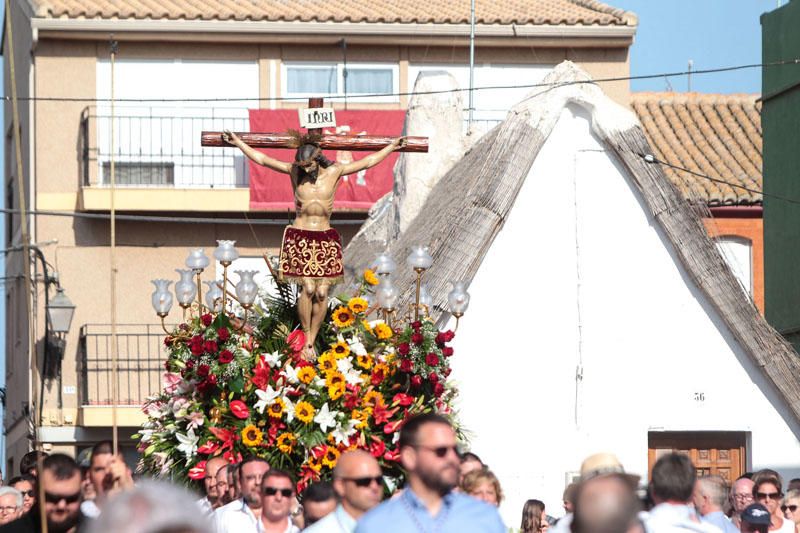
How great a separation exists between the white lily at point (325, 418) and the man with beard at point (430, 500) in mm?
5694

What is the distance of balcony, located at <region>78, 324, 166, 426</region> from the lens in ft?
94.6

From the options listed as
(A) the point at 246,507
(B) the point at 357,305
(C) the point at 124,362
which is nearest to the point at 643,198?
(B) the point at 357,305

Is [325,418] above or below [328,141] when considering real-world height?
below

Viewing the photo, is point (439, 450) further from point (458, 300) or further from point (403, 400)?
point (458, 300)

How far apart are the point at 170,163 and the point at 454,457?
23896 millimetres

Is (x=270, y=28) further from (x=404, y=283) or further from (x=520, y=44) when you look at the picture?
(x=404, y=283)

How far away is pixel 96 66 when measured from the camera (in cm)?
2930

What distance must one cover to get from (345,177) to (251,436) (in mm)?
17679

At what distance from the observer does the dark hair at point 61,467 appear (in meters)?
6.43

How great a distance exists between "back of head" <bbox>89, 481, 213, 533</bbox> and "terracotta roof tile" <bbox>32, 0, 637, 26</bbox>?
26263 millimetres

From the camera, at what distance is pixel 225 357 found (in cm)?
1227

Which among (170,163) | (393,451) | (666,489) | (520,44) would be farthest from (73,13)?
(666,489)

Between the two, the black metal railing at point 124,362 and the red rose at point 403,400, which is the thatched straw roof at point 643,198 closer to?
the red rose at point 403,400

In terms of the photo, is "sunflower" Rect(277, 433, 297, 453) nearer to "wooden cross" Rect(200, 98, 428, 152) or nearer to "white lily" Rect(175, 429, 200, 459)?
"white lily" Rect(175, 429, 200, 459)
